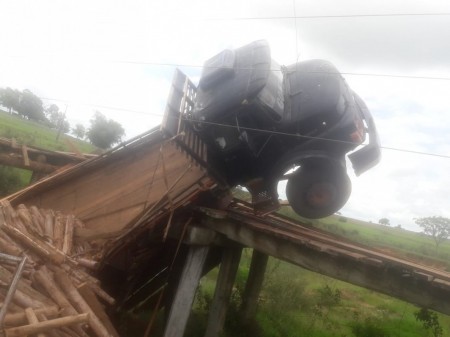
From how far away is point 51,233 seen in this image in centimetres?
543

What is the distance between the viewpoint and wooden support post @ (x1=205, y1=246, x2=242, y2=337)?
567cm

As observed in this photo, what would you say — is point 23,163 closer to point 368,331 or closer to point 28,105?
point 368,331

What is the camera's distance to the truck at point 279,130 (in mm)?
5094

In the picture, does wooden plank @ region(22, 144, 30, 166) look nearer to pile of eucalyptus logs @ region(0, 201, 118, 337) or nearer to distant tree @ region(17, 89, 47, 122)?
pile of eucalyptus logs @ region(0, 201, 118, 337)

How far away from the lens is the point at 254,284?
26.1ft

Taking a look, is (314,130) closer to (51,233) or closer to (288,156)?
(288,156)

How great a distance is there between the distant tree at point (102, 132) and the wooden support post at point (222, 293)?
48.0 meters

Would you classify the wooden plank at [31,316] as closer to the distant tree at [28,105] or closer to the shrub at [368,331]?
the shrub at [368,331]

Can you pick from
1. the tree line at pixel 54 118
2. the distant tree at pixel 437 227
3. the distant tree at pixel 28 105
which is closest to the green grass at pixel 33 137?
the tree line at pixel 54 118

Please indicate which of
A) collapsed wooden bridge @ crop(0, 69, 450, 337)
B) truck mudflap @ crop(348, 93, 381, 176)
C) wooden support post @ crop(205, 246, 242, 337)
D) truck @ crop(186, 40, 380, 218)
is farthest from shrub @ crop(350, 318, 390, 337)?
truck mudflap @ crop(348, 93, 381, 176)

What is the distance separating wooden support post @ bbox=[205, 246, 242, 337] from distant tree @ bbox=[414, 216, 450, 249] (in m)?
54.3

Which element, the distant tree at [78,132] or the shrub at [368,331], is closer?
the shrub at [368,331]

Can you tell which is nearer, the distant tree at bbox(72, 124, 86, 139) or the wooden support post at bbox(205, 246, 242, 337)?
the wooden support post at bbox(205, 246, 242, 337)

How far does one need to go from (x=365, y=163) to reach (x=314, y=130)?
0.97 m
